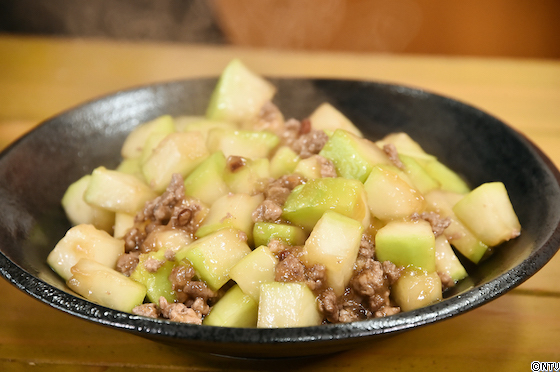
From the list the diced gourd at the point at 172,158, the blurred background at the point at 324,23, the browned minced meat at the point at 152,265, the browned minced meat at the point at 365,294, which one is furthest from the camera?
the blurred background at the point at 324,23

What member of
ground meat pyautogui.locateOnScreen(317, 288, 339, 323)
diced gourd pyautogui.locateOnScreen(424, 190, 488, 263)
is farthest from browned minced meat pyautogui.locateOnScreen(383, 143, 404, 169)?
ground meat pyautogui.locateOnScreen(317, 288, 339, 323)

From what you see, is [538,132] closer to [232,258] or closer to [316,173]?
[316,173]

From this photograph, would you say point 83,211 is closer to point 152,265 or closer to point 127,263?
point 127,263

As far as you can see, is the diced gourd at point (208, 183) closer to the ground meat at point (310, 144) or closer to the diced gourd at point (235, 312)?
the ground meat at point (310, 144)

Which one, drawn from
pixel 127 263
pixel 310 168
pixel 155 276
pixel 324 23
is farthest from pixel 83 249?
pixel 324 23

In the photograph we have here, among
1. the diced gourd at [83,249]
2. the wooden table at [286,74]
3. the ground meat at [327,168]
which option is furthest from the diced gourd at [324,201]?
the diced gourd at [83,249]

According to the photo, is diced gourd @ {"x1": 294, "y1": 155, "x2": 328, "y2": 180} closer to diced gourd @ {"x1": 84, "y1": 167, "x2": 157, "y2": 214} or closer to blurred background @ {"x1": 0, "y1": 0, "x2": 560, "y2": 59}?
diced gourd @ {"x1": 84, "y1": 167, "x2": 157, "y2": 214}
